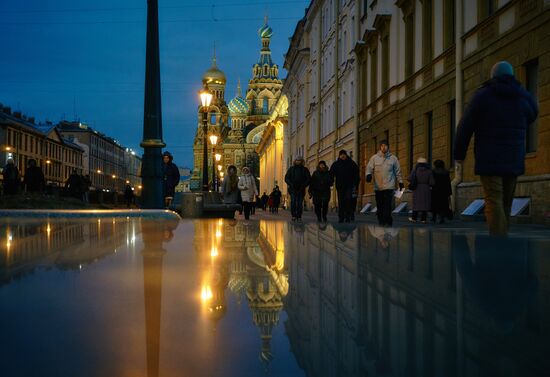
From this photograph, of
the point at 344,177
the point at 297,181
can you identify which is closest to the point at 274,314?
the point at 344,177

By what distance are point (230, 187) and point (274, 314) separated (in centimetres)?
1655

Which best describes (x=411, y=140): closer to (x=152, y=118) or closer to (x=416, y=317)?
(x=152, y=118)

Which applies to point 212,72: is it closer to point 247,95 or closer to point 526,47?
point 247,95

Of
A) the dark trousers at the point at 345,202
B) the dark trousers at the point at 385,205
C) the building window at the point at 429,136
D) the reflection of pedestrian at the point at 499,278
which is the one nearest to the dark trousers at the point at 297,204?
the dark trousers at the point at 345,202

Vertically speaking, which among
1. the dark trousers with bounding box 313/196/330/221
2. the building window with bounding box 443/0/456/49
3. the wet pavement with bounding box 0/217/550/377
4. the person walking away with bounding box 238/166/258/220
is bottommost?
the wet pavement with bounding box 0/217/550/377

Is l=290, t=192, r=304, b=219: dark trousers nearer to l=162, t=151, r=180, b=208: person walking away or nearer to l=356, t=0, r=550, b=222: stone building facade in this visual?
l=162, t=151, r=180, b=208: person walking away

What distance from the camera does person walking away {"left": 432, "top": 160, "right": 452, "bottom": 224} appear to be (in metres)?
16.5

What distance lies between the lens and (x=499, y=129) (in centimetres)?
763

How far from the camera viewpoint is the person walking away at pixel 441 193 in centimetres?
1645

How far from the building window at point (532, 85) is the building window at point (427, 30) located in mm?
6898

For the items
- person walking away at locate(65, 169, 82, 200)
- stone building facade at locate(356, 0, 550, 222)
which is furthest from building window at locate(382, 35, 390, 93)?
person walking away at locate(65, 169, 82, 200)

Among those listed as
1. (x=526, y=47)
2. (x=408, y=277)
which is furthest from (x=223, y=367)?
(x=526, y=47)

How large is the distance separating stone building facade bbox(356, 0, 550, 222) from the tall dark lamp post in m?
7.11

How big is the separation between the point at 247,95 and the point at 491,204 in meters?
158
